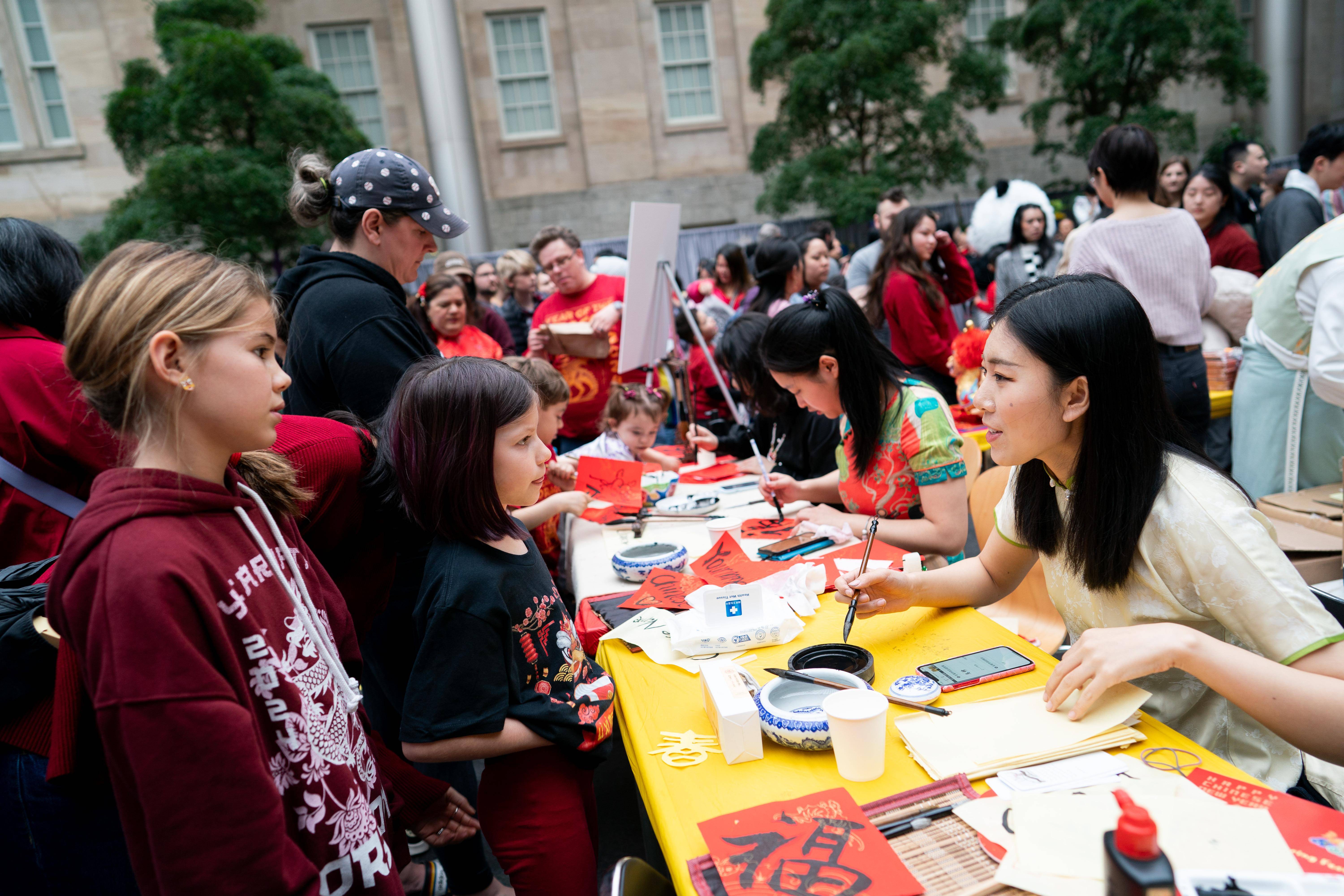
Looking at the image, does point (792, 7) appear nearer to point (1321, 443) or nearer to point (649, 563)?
point (1321, 443)

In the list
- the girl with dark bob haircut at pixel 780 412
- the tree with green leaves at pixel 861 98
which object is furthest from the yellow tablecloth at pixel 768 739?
the tree with green leaves at pixel 861 98

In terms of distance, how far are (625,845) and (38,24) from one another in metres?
17.2

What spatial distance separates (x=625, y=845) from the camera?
2516mm

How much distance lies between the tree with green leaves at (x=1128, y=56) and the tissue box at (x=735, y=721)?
14190 millimetres

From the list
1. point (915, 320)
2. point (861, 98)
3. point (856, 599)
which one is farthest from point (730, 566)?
point (861, 98)

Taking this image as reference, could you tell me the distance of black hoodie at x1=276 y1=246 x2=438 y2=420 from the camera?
6.77 feet

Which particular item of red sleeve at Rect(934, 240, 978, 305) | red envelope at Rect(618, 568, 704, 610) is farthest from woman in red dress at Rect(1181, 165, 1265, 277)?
red envelope at Rect(618, 568, 704, 610)

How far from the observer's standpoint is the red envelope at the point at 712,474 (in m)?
3.49

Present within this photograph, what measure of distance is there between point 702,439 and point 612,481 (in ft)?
3.70

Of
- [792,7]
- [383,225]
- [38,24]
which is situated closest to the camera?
[383,225]

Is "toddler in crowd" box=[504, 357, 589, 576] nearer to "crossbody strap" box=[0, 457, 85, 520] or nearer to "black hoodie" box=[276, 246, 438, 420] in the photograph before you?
"black hoodie" box=[276, 246, 438, 420]

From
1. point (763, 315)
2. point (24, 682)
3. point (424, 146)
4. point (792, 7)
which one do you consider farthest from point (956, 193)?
point (24, 682)

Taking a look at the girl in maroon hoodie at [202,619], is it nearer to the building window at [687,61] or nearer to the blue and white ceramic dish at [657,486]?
the blue and white ceramic dish at [657,486]

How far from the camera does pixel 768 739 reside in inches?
52.1
